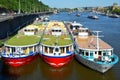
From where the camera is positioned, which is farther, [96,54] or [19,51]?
[19,51]

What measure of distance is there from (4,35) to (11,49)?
34.3 m

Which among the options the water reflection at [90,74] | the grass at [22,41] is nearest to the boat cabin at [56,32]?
the grass at [22,41]

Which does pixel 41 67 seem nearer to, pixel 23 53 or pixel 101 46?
pixel 23 53

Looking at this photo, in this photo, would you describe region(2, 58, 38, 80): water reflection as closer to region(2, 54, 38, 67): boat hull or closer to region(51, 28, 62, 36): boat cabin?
region(2, 54, 38, 67): boat hull

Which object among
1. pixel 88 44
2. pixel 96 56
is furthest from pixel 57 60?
pixel 88 44

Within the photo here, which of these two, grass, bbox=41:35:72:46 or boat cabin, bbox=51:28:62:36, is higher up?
boat cabin, bbox=51:28:62:36

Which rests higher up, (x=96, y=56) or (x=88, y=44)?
(x=88, y=44)

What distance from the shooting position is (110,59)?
50.9m

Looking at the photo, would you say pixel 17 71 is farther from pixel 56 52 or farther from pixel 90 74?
pixel 90 74

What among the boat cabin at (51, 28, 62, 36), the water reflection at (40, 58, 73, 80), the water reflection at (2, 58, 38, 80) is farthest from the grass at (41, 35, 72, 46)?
the water reflection at (2, 58, 38, 80)

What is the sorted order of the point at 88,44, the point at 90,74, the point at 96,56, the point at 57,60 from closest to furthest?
the point at 90,74
the point at 57,60
the point at 96,56
the point at 88,44

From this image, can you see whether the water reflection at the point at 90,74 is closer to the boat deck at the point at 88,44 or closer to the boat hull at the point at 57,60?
the boat hull at the point at 57,60

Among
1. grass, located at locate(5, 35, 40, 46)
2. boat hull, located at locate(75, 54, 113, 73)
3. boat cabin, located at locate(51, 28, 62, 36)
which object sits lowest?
boat hull, located at locate(75, 54, 113, 73)

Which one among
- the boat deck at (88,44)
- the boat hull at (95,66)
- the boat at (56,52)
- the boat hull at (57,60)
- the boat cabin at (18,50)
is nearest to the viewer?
the boat hull at (95,66)
